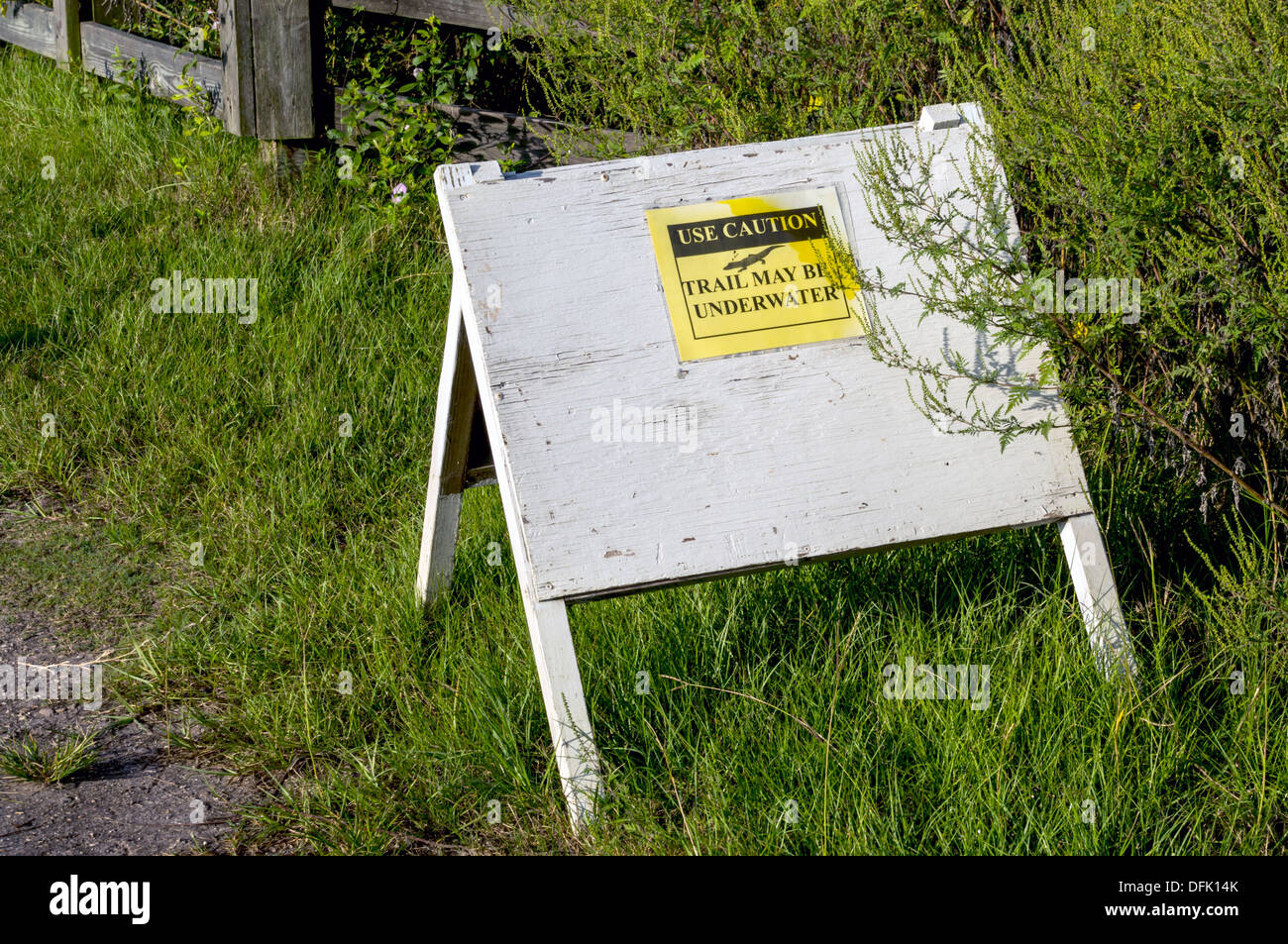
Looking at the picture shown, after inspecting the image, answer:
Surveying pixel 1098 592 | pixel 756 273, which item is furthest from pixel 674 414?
pixel 1098 592

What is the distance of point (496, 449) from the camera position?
1995mm

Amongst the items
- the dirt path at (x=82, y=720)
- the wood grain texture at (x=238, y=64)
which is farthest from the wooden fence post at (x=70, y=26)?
the dirt path at (x=82, y=720)

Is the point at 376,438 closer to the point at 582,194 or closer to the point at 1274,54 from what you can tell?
the point at 582,194

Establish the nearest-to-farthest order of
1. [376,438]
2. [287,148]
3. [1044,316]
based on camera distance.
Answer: [1044,316] < [376,438] < [287,148]

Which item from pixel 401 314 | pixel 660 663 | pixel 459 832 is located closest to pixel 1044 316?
pixel 660 663

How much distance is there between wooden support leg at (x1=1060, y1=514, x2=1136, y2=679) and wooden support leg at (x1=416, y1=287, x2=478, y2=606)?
1329mm

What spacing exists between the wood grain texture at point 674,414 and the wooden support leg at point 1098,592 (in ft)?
0.17

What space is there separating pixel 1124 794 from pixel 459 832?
4.14ft

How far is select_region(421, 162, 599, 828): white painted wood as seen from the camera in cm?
194

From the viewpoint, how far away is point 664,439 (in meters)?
2.04

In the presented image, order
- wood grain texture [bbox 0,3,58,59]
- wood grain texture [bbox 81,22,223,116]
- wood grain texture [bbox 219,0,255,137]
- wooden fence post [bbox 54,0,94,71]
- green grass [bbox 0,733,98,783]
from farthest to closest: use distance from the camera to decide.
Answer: wood grain texture [bbox 0,3,58,59], wooden fence post [bbox 54,0,94,71], wood grain texture [bbox 81,22,223,116], wood grain texture [bbox 219,0,255,137], green grass [bbox 0,733,98,783]

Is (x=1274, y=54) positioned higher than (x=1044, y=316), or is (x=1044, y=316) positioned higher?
(x=1274, y=54)

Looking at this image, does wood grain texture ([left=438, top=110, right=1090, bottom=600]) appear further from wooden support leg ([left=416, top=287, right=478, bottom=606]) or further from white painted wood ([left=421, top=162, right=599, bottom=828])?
wooden support leg ([left=416, top=287, right=478, bottom=606])

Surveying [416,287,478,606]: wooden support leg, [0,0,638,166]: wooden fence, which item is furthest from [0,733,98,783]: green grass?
[0,0,638,166]: wooden fence
